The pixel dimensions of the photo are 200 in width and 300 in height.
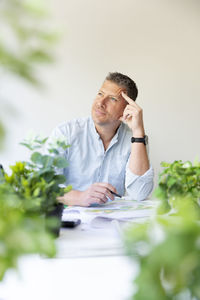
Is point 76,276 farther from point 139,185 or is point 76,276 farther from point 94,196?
point 139,185

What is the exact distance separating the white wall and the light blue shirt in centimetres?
84

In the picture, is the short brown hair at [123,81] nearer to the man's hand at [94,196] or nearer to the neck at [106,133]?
the neck at [106,133]

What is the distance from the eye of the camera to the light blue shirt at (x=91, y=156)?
219cm

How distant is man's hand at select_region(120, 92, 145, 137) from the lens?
2166 mm

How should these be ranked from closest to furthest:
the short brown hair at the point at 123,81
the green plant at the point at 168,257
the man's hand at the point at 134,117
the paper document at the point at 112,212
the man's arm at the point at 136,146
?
the green plant at the point at 168,257 → the paper document at the point at 112,212 → the man's arm at the point at 136,146 → the man's hand at the point at 134,117 → the short brown hair at the point at 123,81

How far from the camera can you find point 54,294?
672 mm

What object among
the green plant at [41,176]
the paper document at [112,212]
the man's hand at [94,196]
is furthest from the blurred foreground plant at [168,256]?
the man's hand at [94,196]

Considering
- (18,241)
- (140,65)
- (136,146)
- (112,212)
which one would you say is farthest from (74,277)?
(140,65)

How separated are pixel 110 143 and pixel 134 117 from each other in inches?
9.4

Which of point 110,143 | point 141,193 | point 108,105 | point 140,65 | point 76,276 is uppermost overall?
point 140,65

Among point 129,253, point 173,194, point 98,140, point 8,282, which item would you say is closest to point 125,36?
point 98,140

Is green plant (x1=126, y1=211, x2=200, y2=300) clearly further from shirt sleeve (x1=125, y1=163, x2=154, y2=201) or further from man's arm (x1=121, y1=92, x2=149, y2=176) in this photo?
man's arm (x1=121, y1=92, x2=149, y2=176)

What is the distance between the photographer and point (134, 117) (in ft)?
7.24

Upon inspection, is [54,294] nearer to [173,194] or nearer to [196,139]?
[173,194]
